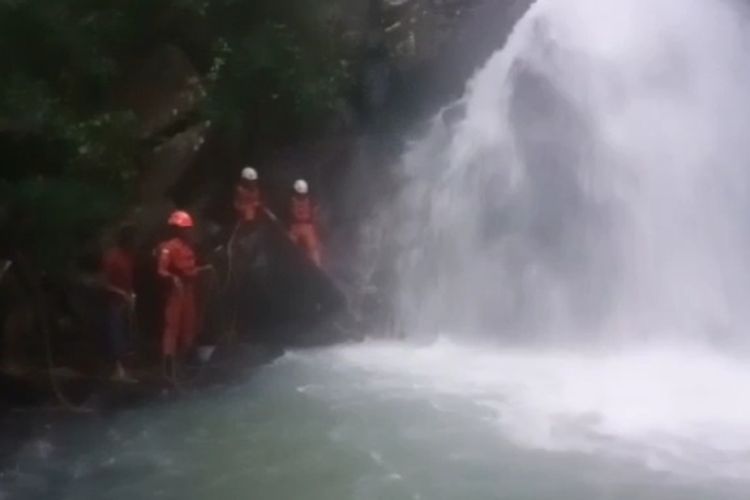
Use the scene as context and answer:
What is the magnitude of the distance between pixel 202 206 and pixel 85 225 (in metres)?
2.09

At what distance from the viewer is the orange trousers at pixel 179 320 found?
10.7m

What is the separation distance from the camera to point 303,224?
→ 489 inches

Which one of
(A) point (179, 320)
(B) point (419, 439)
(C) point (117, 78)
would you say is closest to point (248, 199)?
(A) point (179, 320)

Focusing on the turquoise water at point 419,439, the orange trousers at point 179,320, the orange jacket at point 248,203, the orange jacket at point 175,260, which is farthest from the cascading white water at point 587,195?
the orange jacket at point 175,260

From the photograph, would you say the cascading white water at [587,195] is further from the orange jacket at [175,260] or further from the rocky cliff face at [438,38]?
the orange jacket at [175,260]

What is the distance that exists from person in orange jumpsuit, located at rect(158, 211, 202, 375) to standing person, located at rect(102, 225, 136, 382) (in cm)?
36

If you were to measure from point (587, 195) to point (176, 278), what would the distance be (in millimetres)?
5695

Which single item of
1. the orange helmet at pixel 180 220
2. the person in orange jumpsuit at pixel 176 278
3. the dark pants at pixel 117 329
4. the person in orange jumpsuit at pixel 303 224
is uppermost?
the person in orange jumpsuit at pixel 303 224

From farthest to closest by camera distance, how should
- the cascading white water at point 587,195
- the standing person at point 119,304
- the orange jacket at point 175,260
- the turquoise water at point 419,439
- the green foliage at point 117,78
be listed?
the cascading white water at point 587,195
the orange jacket at point 175,260
the standing person at point 119,304
the green foliage at point 117,78
the turquoise water at point 419,439

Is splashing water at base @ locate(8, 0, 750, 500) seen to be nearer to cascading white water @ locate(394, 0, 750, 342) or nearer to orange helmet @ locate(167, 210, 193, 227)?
cascading white water @ locate(394, 0, 750, 342)

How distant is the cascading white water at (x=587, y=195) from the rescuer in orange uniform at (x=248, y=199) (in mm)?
2497

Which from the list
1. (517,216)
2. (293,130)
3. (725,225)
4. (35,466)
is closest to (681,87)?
(725,225)

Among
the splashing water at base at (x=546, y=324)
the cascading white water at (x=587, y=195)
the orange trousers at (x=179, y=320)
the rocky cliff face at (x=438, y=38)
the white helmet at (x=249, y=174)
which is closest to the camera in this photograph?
the splashing water at base at (x=546, y=324)

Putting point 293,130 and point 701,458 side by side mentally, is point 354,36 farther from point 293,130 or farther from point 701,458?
point 701,458
